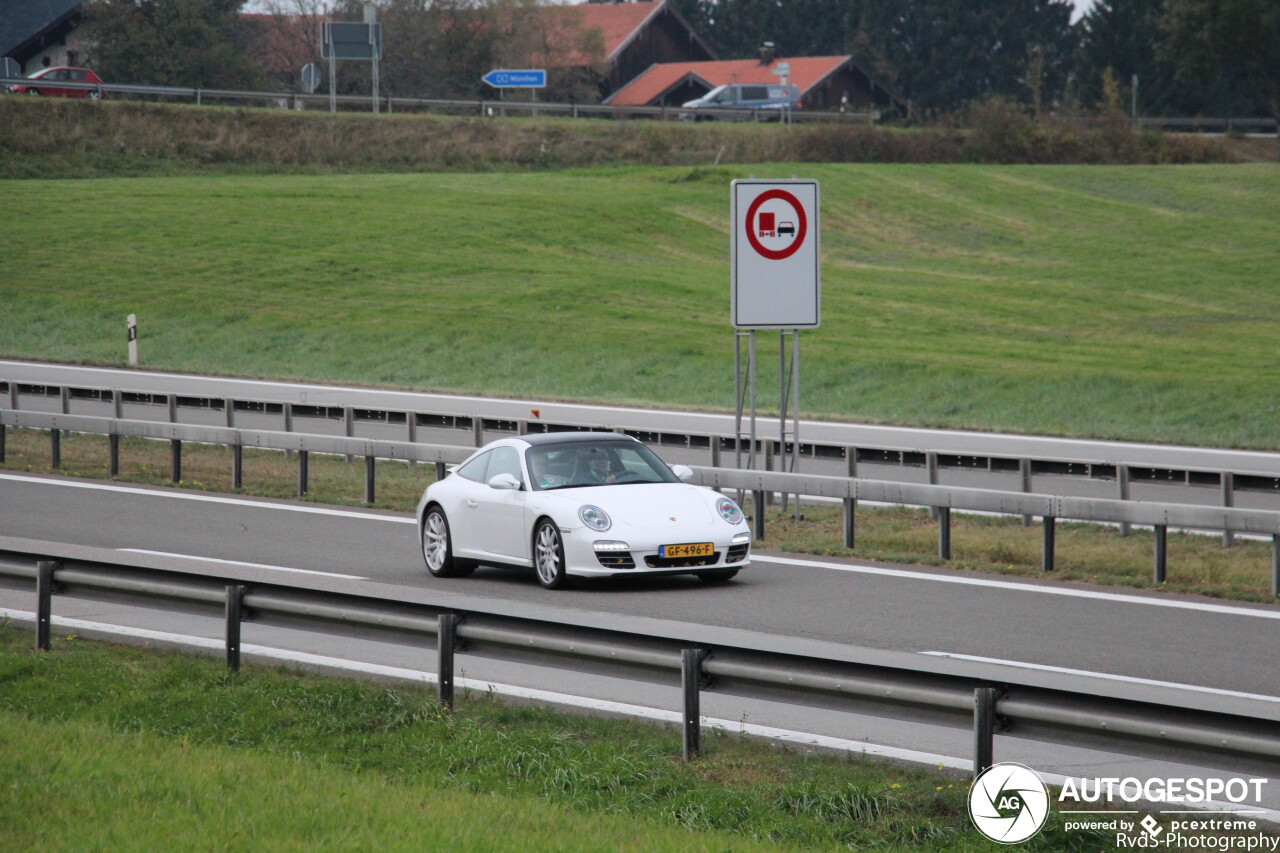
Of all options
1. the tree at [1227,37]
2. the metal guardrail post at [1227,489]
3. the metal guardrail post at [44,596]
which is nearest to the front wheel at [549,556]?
the metal guardrail post at [44,596]

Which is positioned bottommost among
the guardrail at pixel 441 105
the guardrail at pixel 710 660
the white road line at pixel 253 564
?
the white road line at pixel 253 564

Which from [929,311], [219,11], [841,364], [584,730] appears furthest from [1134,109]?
[584,730]

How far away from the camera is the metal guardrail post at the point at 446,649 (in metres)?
8.11

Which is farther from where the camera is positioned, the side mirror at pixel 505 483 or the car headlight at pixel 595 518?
the side mirror at pixel 505 483

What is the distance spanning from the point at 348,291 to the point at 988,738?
36.9 m

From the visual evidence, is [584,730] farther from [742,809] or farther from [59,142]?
[59,142]

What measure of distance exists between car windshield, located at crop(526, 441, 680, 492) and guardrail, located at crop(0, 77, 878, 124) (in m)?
53.5

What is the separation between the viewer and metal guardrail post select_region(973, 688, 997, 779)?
252 inches

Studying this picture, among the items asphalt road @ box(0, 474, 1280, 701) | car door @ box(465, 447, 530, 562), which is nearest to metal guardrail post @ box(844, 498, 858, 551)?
asphalt road @ box(0, 474, 1280, 701)

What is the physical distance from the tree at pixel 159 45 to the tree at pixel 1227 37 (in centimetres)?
5082

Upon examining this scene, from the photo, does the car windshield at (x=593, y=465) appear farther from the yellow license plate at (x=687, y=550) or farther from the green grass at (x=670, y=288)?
the green grass at (x=670, y=288)

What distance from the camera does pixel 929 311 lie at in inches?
1563

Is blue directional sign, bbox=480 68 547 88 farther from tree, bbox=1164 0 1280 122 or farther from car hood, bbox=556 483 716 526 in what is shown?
car hood, bbox=556 483 716 526

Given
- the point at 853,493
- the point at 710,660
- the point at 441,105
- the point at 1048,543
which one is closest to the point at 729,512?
the point at 853,493
